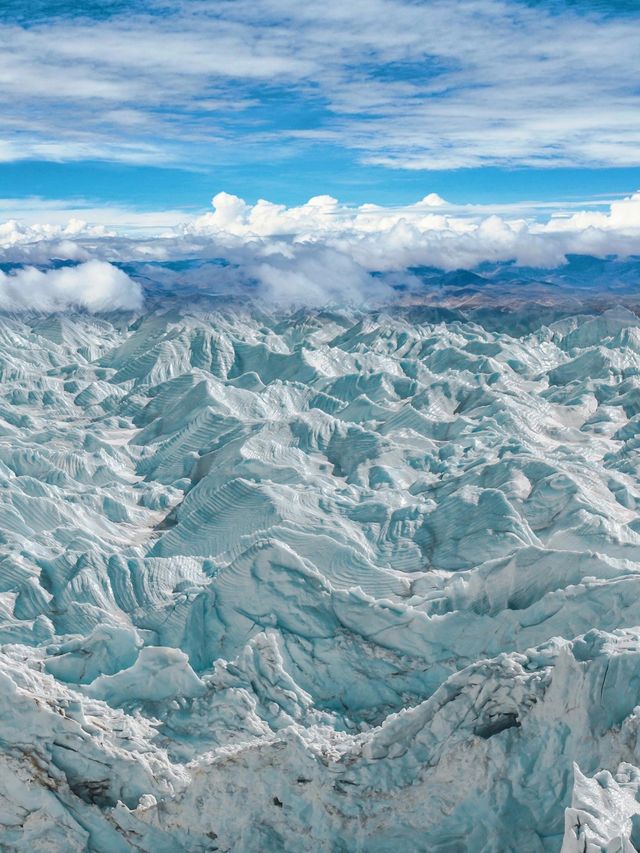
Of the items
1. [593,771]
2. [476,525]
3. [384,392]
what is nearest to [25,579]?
[476,525]

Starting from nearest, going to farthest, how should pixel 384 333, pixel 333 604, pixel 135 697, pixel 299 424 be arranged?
pixel 135 697 < pixel 333 604 < pixel 299 424 < pixel 384 333

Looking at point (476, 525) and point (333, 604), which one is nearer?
point (333, 604)

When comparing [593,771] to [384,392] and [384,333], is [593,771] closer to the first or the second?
[384,392]

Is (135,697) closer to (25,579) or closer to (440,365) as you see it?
(25,579)

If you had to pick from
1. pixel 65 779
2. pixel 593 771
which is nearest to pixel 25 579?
pixel 65 779

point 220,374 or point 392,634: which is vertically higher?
point 392,634

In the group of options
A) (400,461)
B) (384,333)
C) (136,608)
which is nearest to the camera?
(136,608)

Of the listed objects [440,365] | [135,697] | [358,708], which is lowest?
[440,365]
